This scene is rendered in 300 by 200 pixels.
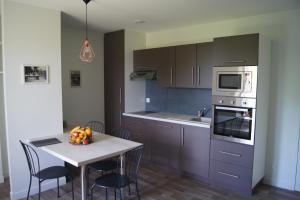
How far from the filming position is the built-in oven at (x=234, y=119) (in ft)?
9.74

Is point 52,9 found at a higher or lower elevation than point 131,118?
higher

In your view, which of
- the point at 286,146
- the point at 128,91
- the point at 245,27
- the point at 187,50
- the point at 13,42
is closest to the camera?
the point at 13,42

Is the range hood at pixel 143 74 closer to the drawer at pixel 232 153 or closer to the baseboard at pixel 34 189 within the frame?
the drawer at pixel 232 153

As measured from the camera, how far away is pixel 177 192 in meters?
3.24

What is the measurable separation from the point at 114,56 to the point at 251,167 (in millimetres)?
3125

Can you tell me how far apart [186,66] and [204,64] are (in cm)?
33

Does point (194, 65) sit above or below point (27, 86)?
above

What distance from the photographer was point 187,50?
12.4 feet

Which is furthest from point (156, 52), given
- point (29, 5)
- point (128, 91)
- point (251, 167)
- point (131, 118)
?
point (251, 167)

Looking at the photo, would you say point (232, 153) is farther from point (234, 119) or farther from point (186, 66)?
point (186, 66)

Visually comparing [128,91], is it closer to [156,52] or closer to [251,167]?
[156,52]

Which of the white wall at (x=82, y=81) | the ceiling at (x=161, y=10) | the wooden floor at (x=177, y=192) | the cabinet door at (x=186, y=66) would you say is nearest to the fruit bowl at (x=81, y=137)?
the wooden floor at (x=177, y=192)

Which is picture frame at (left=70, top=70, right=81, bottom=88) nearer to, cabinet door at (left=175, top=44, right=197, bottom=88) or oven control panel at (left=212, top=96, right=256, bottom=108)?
cabinet door at (left=175, top=44, right=197, bottom=88)

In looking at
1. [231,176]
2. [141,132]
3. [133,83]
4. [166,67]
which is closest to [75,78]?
[133,83]
